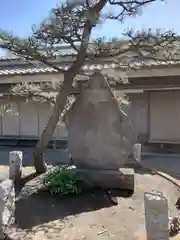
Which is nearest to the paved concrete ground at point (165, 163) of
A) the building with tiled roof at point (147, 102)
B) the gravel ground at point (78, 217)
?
the building with tiled roof at point (147, 102)

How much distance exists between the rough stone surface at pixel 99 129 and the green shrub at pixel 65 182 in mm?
538

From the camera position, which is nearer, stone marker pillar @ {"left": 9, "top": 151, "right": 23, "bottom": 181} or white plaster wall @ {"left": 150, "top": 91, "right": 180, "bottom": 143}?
stone marker pillar @ {"left": 9, "top": 151, "right": 23, "bottom": 181}

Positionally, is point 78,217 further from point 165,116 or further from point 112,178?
point 165,116

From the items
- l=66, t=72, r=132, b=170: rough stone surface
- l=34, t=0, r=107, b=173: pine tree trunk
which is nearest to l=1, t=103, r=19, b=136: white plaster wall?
l=34, t=0, r=107, b=173: pine tree trunk

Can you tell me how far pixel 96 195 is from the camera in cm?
527

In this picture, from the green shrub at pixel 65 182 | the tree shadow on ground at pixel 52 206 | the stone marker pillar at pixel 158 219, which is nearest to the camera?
the stone marker pillar at pixel 158 219

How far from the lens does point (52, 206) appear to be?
4.82m

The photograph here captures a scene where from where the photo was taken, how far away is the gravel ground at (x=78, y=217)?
13.0 ft

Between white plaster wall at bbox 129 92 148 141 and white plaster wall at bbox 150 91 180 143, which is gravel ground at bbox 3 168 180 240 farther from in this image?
white plaster wall at bbox 129 92 148 141

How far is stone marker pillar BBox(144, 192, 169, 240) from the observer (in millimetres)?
3240

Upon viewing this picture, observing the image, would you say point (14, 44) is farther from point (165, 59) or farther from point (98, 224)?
point (98, 224)

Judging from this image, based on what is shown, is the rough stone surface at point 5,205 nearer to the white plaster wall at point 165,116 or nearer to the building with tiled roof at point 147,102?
the building with tiled roof at point 147,102

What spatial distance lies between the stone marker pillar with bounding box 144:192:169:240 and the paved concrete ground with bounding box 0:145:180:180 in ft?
15.5

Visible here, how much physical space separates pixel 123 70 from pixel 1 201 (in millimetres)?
4136
